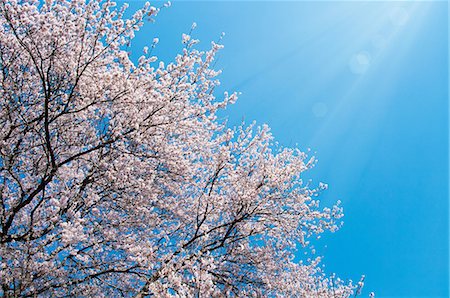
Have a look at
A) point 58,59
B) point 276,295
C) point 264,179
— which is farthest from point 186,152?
point 276,295

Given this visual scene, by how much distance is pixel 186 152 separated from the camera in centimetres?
1132

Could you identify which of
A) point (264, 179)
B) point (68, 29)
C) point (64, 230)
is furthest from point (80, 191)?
point (264, 179)

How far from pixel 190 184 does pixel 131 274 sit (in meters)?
3.12

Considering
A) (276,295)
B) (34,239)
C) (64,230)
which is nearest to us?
(64,230)

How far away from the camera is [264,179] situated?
11.3 meters

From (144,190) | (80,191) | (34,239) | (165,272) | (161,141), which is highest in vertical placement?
(161,141)

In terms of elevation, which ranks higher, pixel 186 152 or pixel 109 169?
pixel 186 152

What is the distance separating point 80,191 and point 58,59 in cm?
316

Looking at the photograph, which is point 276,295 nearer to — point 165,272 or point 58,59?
point 165,272

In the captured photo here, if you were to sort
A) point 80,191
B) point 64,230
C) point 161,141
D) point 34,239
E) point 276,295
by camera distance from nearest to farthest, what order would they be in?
point 64,230, point 34,239, point 80,191, point 161,141, point 276,295

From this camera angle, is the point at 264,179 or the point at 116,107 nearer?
the point at 116,107

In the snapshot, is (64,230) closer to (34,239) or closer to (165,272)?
(34,239)

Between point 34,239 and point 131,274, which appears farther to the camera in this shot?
point 131,274

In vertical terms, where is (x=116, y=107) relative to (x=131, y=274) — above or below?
above
